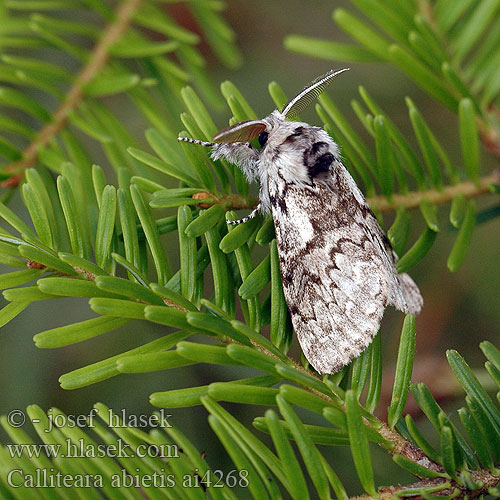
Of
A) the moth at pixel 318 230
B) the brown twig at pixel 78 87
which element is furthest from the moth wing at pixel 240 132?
the brown twig at pixel 78 87

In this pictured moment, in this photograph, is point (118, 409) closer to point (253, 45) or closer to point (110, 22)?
point (110, 22)

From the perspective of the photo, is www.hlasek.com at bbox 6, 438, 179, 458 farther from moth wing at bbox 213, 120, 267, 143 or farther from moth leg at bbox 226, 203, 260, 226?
moth wing at bbox 213, 120, 267, 143

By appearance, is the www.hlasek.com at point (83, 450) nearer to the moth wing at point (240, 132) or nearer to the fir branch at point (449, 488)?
the fir branch at point (449, 488)

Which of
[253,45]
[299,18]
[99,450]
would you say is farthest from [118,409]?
[299,18]

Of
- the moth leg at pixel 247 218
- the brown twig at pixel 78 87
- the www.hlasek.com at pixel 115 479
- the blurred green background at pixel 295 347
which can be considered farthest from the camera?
the blurred green background at pixel 295 347

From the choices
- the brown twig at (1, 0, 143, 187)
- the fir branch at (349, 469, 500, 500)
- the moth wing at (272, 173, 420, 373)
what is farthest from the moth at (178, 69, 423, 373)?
the brown twig at (1, 0, 143, 187)

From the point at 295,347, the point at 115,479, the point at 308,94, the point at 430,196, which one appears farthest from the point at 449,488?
the point at 295,347

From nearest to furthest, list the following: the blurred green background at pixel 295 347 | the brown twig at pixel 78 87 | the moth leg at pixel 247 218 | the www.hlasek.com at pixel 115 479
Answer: the www.hlasek.com at pixel 115 479 → the moth leg at pixel 247 218 → the brown twig at pixel 78 87 → the blurred green background at pixel 295 347
